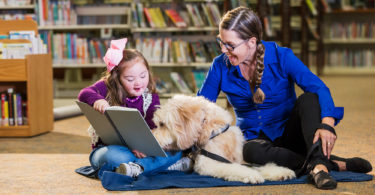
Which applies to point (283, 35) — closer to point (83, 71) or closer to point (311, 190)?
point (83, 71)

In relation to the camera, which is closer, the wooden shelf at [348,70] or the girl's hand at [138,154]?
the girl's hand at [138,154]

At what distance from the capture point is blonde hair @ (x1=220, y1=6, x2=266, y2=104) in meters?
2.27

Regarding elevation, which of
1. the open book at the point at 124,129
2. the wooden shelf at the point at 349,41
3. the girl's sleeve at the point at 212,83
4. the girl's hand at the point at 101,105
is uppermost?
the girl's sleeve at the point at 212,83

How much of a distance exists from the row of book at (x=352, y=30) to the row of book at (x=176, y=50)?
193 inches

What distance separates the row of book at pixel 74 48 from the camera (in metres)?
5.44

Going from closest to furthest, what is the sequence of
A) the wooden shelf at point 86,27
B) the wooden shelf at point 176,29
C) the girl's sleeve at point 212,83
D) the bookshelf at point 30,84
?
the girl's sleeve at point 212,83 → the bookshelf at point 30,84 → the wooden shelf at point 176,29 → the wooden shelf at point 86,27

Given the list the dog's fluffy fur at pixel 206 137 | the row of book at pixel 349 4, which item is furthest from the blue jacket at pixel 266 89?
the row of book at pixel 349 4

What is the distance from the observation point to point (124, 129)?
225 cm

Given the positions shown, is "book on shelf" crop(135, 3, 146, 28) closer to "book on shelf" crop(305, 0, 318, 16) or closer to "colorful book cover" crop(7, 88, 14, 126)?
"colorful book cover" crop(7, 88, 14, 126)

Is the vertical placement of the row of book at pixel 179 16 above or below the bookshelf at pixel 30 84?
above

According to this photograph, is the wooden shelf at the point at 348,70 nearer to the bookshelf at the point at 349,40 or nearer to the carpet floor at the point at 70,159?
the bookshelf at the point at 349,40

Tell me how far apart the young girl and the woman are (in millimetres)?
301

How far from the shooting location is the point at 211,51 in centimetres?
514

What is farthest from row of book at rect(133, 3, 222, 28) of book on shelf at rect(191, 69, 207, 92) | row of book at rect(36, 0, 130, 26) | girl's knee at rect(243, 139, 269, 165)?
girl's knee at rect(243, 139, 269, 165)
